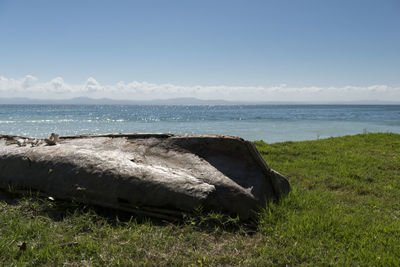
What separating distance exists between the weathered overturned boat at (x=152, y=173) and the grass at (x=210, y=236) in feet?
0.68

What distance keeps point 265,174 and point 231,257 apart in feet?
5.66

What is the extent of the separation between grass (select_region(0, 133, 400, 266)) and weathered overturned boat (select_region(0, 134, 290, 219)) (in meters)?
0.21

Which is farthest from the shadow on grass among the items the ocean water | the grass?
the ocean water

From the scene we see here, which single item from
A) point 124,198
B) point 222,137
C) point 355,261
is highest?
point 222,137

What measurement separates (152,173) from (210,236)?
120cm

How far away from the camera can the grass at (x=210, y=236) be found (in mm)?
2836

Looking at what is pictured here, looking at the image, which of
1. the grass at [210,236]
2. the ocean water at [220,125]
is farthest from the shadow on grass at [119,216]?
the ocean water at [220,125]

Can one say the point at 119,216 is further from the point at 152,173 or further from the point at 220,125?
the point at 220,125

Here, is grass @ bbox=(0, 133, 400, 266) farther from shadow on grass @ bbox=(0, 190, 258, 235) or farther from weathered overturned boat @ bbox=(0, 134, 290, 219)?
weathered overturned boat @ bbox=(0, 134, 290, 219)

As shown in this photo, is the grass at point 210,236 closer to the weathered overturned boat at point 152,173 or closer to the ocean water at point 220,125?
the weathered overturned boat at point 152,173

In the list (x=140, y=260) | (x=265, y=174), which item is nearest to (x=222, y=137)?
(x=265, y=174)

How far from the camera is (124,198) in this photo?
3816 mm

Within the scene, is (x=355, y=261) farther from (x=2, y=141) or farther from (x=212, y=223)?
(x=2, y=141)

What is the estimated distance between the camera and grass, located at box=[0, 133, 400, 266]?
2.84 metres
